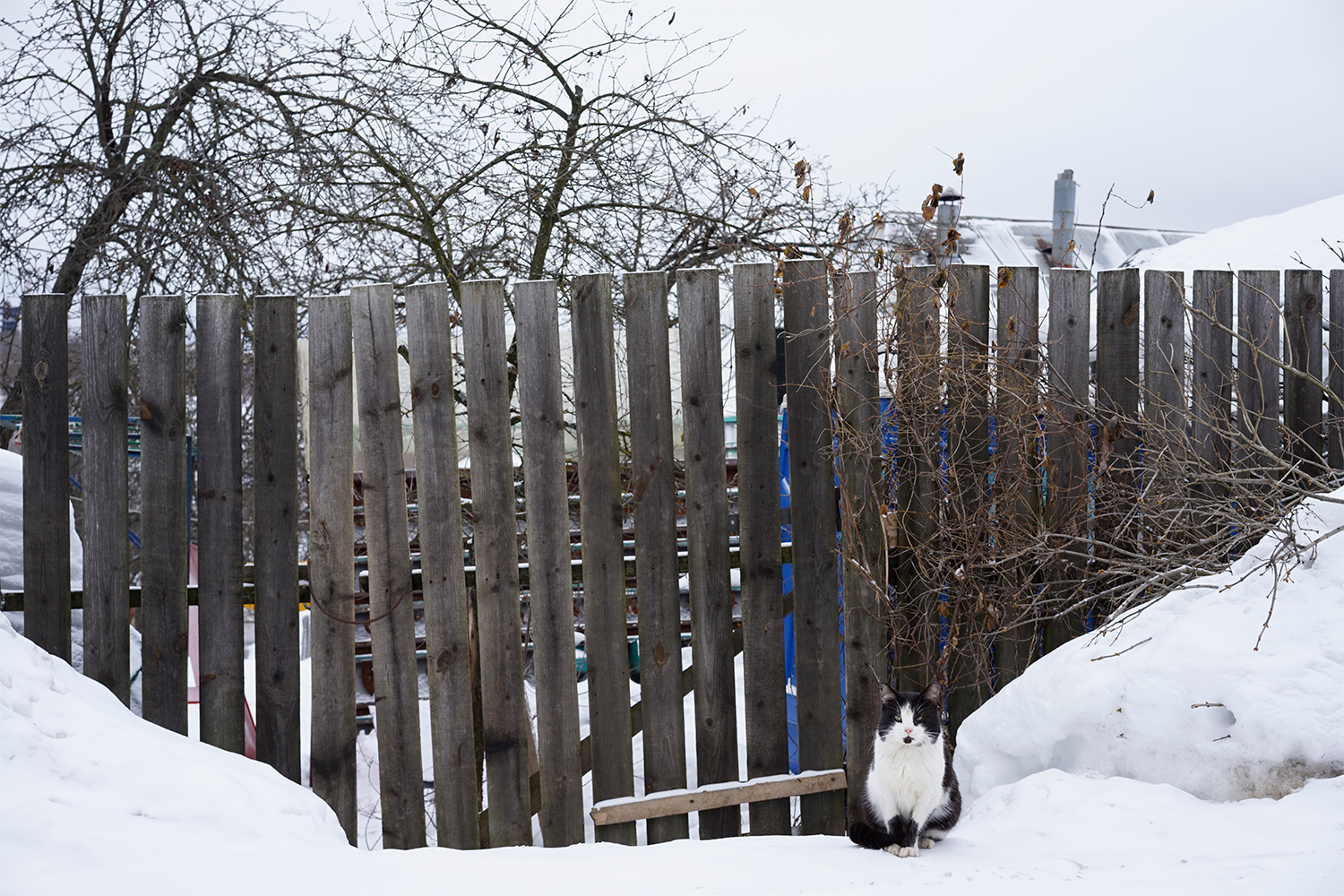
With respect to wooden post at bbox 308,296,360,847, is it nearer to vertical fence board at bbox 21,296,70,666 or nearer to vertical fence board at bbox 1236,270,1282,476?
vertical fence board at bbox 21,296,70,666

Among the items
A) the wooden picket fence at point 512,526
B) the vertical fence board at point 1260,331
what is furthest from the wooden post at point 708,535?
the vertical fence board at point 1260,331

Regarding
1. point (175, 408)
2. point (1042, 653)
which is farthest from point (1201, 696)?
point (175, 408)

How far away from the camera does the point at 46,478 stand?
2.92m

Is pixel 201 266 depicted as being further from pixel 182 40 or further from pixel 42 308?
pixel 42 308

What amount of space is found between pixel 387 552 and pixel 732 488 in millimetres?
5104

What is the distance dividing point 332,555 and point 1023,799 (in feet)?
8.03

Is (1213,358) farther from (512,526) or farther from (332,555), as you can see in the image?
(332,555)

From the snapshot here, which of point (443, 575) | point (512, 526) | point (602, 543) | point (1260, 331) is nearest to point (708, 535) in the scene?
point (602, 543)

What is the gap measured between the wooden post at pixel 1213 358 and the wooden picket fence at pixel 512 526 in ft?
2.06

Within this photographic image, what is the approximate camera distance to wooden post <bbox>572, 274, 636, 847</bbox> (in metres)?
3.13

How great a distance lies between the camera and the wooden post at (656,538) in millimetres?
3162

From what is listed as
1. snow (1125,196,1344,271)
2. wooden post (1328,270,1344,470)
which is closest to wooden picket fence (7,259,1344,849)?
wooden post (1328,270,1344,470)

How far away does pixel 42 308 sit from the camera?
2908 millimetres

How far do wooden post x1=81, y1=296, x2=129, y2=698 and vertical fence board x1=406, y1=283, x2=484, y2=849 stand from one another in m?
0.96
